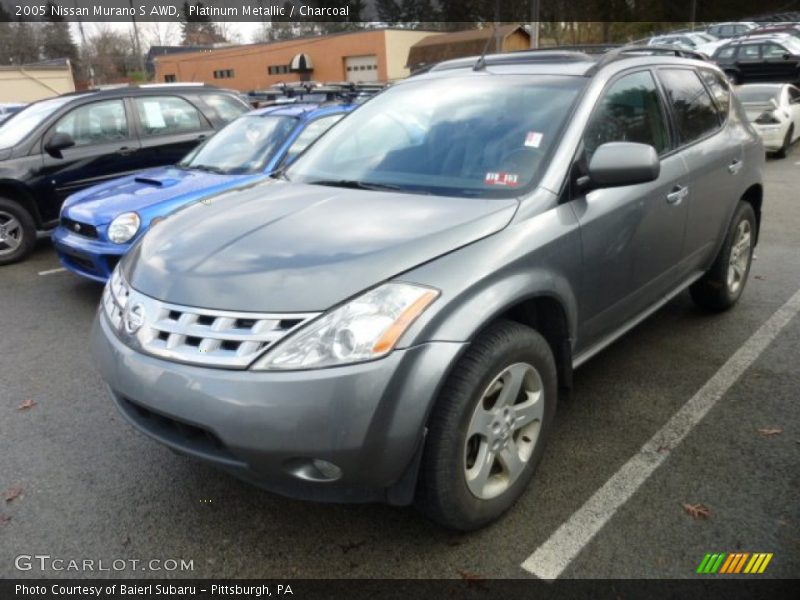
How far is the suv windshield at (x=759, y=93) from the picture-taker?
1193 cm

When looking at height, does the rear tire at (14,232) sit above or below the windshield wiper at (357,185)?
below

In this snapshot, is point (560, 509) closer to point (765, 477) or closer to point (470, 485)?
point (470, 485)

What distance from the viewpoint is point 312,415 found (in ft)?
6.41

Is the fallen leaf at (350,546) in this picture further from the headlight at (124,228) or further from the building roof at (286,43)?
the building roof at (286,43)

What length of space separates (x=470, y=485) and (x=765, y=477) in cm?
141

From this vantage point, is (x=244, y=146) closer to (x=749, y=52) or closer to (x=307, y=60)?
(x=749, y=52)

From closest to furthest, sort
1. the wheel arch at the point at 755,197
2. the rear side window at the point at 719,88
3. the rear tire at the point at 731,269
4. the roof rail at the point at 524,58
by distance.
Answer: the roof rail at the point at 524,58 < the rear side window at the point at 719,88 < the rear tire at the point at 731,269 < the wheel arch at the point at 755,197

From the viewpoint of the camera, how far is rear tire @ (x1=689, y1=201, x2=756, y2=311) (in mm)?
4297

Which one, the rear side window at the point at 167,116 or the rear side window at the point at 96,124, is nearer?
the rear side window at the point at 96,124

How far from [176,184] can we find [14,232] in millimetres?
2672

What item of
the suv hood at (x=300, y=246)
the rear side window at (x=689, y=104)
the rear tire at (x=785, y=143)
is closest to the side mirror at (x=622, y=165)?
the suv hood at (x=300, y=246)

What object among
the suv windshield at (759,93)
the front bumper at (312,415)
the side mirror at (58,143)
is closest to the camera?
the front bumper at (312,415)

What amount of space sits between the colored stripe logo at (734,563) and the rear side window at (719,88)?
2989 mm

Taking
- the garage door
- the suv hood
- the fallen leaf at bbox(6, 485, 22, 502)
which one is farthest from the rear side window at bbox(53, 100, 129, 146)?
the garage door
